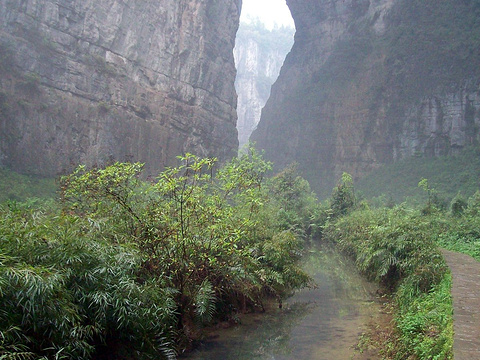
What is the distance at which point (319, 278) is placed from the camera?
12836mm

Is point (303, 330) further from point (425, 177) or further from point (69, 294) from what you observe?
point (425, 177)

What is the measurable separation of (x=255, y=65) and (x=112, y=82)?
9103 cm

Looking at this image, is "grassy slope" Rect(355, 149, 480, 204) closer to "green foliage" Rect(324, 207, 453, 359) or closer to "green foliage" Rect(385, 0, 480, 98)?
"green foliage" Rect(385, 0, 480, 98)

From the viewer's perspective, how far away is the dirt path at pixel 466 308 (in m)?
4.30

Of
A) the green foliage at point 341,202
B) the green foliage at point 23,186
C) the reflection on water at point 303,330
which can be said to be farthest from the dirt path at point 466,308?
the green foliage at point 23,186

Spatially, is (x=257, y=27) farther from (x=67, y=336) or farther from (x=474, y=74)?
(x=67, y=336)

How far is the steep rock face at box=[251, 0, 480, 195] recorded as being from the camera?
1877 inches

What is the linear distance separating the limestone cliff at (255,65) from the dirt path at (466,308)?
10324 centimetres

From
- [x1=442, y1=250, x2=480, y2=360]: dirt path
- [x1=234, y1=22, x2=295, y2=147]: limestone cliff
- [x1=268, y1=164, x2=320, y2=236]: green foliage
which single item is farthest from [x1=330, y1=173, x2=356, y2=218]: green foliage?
[x1=234, y1=22, x2=295, y2=147]: limestone cliff

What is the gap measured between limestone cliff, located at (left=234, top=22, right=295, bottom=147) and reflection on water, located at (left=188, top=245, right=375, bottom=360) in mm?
101737

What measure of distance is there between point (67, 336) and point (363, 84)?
59.1m

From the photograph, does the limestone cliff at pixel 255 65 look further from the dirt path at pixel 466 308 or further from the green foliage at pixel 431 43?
the dirt path at pixel 466 308

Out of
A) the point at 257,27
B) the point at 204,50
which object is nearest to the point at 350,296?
the point at 204,50

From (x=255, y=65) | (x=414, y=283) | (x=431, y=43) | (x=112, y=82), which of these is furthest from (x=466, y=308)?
(x=255, y=65)
